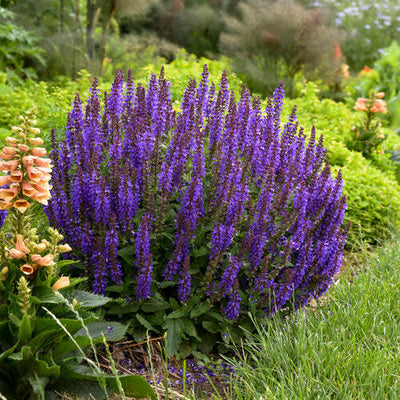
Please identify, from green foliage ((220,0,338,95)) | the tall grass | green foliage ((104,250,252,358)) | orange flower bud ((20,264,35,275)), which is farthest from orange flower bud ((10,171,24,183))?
green foliage ((220,0,338,95))

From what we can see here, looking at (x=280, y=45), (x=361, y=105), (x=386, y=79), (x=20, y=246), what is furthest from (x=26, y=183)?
(x=386, y=79)

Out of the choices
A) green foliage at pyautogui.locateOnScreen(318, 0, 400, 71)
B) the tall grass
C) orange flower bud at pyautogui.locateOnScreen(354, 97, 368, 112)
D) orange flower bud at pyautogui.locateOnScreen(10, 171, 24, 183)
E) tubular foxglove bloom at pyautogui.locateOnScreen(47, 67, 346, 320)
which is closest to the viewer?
orange flower bud at pyautogui.locateOnScreen(10, 171, 24, 183)

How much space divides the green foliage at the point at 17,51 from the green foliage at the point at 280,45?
3013 millimetres

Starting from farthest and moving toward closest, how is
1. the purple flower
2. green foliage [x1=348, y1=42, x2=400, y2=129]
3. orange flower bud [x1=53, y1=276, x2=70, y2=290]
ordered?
green foliage [x1=348, y1=42, x2=400, y2=129] < the purple flower < orange flower bud [x1=53, y1=276, x2=70, y2=290]

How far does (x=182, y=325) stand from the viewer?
8.70 feet

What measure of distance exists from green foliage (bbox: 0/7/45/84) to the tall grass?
5671mm

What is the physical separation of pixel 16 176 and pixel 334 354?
5.29ft

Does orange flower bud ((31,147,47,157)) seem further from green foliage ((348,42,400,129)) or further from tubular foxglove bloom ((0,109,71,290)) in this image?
green foliage ((348,42,400,129))

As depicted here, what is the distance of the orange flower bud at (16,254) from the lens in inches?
77.7

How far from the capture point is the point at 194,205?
8.30 feet

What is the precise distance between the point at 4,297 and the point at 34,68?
678 cm

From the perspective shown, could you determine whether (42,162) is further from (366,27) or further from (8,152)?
(366,27)

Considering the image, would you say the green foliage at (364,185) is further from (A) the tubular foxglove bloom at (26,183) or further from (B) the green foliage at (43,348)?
(A) the tubular foxglove bloom at (26,183)

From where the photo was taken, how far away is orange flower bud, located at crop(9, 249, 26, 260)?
1.97 metres
